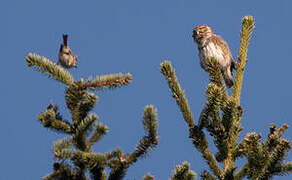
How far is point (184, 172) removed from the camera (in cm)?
254

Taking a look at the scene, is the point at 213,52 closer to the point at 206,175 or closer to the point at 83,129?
the point at 206,175

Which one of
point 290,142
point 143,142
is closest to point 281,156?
point 290,142

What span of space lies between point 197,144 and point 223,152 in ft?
0.64

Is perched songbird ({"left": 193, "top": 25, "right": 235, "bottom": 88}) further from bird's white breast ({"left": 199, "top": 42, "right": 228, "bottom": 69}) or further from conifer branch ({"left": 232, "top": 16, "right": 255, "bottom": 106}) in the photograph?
conifer branch ({"left": 232, "top": 16, "right": 255, "bottom": 106})

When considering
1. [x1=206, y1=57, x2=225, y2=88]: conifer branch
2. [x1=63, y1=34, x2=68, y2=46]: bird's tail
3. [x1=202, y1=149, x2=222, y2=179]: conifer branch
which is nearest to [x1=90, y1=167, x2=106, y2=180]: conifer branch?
[x1=202, y1=149, x2=222, y2=179]: conifer branch

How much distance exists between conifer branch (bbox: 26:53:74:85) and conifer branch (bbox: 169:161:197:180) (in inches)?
36.5

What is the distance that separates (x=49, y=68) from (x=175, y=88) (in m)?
0.96

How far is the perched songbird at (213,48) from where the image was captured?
729cm

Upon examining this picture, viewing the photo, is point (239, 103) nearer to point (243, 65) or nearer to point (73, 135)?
point (243, 65)

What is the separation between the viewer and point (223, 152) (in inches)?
119

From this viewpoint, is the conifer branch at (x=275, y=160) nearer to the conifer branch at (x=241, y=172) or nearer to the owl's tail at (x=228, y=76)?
the conifer branch at (x=241, y=172)

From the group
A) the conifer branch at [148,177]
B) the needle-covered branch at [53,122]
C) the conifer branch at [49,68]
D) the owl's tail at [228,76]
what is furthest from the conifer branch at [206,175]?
the owl's tail at [228,76]

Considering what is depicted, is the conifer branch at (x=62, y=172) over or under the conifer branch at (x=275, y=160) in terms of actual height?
over

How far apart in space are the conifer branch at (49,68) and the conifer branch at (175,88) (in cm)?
74
